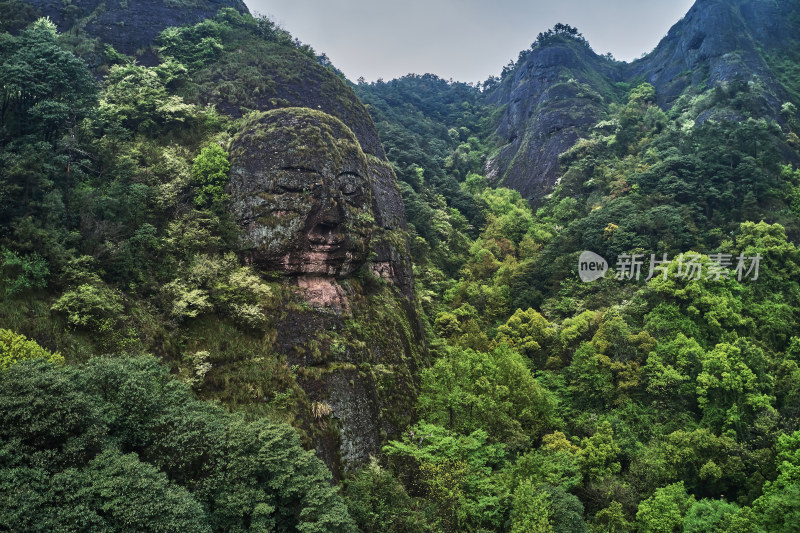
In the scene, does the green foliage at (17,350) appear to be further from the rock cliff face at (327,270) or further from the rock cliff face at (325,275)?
the rock cliff face at (327,270)

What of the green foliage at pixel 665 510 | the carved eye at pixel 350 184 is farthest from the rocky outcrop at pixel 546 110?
the green foliage at pixel 665 510

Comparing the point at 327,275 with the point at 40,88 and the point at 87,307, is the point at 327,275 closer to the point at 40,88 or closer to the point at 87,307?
the point at 87,307

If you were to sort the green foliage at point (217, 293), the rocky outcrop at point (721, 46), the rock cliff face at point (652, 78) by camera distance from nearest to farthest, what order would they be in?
the green foliage at point (217, 293) → the rocky outcrop at point (721, 46) → the rock cliff face at point (652, 78)

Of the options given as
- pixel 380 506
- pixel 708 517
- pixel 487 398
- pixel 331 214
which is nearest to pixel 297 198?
pixel 331 214

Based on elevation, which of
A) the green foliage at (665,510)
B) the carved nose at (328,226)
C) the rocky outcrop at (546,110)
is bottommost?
the green foliage at (665,510)

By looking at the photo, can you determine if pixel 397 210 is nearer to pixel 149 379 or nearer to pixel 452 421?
pixel 452 421

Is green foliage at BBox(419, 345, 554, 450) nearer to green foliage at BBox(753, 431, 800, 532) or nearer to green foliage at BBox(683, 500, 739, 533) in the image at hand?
green foliage at BBox(683, 500, 739, 533)

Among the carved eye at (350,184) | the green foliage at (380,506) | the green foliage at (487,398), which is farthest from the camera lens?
the carved eye at (350,184)

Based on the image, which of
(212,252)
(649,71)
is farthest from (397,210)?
(649,71)
